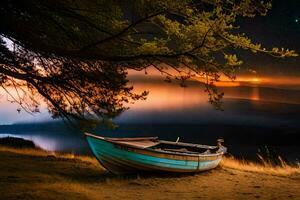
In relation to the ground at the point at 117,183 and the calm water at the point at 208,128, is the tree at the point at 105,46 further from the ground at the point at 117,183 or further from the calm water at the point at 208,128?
the calm water at the point at 208,128

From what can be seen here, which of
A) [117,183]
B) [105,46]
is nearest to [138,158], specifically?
[117,183]

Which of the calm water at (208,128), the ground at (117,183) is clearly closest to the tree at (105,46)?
the ground at (117,183)

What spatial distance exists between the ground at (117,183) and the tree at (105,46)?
1.89m

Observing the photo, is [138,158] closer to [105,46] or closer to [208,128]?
[105,46]

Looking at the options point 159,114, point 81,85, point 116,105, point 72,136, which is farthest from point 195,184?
point 159,114

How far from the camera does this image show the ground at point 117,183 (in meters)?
10.5

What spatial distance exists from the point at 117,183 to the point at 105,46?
4527 mm

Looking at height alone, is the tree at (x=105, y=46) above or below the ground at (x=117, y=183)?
above

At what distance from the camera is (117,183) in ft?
43.0

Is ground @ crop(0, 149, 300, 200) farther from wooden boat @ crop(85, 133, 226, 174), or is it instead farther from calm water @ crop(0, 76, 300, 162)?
calm water @ crop(0, 76, 300, 162)

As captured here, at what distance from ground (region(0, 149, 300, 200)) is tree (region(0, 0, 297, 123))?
1.89 metres

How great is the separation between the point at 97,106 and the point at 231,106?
51623 millimetres

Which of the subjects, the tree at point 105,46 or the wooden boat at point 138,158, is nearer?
the tree at point 105,46

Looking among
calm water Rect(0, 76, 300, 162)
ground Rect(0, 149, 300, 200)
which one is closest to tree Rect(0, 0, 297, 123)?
ground Rect(0, 149, 300, 200)
